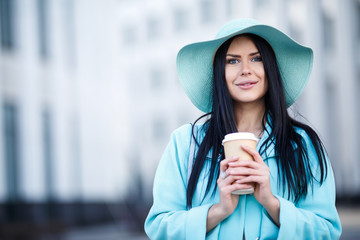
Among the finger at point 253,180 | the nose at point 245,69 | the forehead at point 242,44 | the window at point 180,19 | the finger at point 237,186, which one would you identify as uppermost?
the window at point 180,19

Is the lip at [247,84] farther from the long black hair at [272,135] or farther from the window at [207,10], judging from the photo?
the window at [207,10]

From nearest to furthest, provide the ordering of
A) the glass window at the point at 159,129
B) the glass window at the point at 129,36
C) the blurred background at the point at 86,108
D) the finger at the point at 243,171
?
1. the finger at the point at 243,171
2. the blurred background at the point at 86,108
3. the glass window at the point at 159,129
4. the glass window at the point at 129,36

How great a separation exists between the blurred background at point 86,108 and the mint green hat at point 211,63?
9.40 m

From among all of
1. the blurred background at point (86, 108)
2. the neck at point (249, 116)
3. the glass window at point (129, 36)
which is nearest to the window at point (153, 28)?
the glass window at point (129, 36)

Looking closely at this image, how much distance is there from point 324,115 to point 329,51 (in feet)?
11.0

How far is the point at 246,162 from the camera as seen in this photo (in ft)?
6.04

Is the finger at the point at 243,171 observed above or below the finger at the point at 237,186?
above

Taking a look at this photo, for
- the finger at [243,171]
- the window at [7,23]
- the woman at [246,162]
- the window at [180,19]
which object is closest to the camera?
the finger at [243,171]

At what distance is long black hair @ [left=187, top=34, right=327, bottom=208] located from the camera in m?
2.06

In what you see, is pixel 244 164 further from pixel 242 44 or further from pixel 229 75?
pixel 242 44

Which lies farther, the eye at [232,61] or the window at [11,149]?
the window at [11,149]

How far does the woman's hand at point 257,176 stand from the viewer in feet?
6.03

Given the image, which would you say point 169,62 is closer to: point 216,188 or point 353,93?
point 353,93

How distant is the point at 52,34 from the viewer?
18.0m
